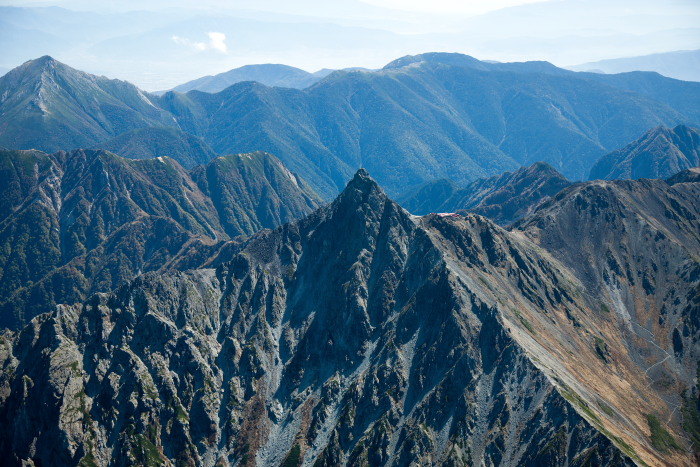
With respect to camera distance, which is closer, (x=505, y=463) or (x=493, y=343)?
(x=505, y=463)

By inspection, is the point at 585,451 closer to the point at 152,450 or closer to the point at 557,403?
the point at 557,403

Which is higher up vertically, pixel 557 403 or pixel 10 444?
pixel 557 403

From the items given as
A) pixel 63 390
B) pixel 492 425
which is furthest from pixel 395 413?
pixel 63 390

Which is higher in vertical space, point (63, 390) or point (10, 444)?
point (63, 390)

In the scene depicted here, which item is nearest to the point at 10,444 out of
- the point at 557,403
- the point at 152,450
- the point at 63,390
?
the point at 63,390

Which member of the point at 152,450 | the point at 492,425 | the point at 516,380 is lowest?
the point at 152,450

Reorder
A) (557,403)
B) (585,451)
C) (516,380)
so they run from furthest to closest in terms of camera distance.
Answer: (516,380), (557,403), (585,451)

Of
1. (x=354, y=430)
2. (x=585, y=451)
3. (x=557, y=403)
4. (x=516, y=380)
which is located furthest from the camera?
(x=354, y=430)

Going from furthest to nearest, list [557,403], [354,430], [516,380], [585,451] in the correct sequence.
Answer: [354,430] < [516,380] < [557,403] < [585,451]

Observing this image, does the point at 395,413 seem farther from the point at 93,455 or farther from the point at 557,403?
the point at 93,455
